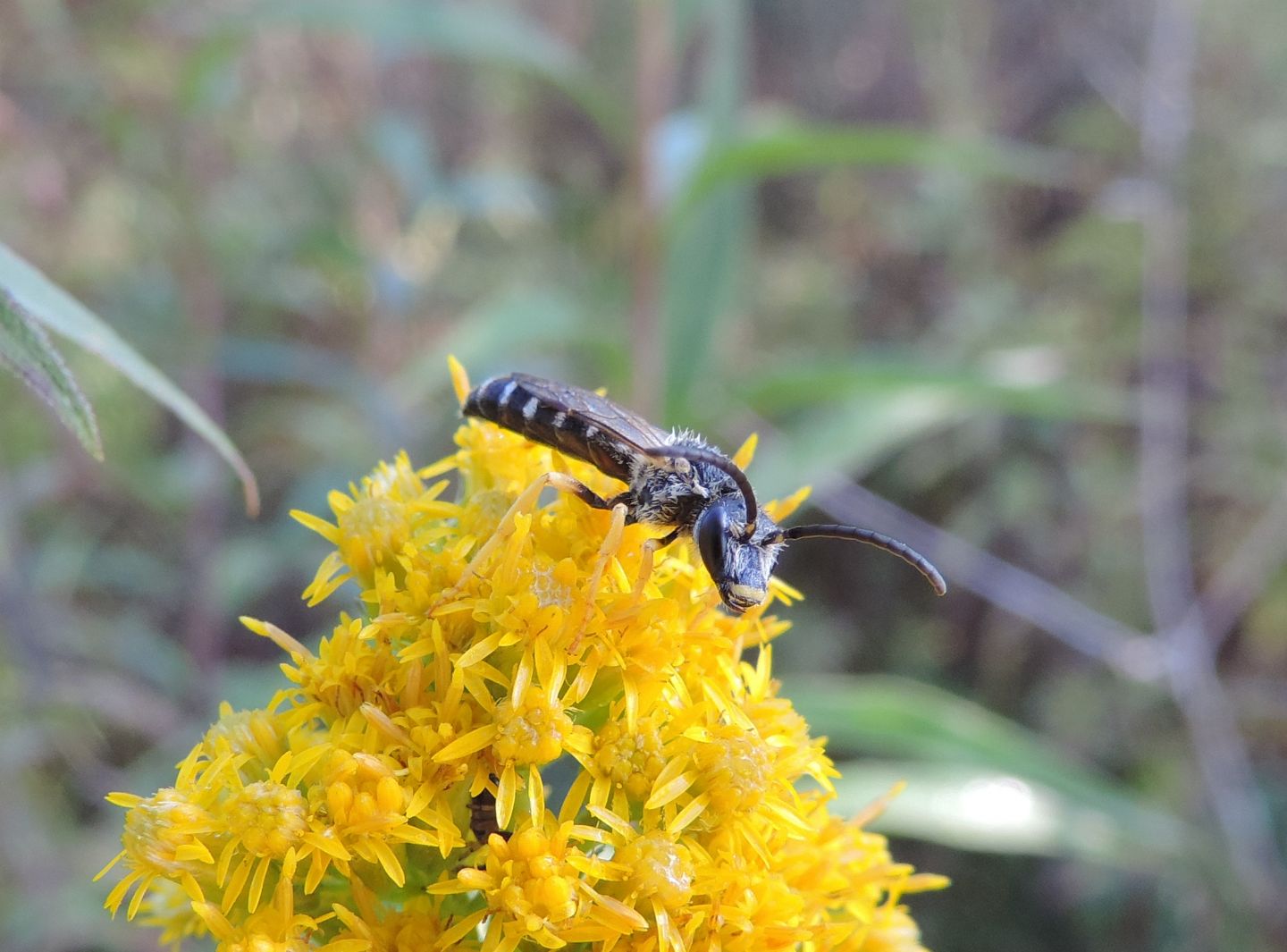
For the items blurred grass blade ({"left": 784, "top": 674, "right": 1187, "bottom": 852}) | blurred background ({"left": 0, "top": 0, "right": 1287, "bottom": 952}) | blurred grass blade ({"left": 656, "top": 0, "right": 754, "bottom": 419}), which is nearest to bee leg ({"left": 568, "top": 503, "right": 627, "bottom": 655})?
blurred grass blade ({"left": 784, "top": 674, "right": 1187, "bottom": 852})

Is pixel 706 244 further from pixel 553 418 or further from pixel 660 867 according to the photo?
pixel 660 867

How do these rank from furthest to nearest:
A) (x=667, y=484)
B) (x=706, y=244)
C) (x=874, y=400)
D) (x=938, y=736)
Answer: (x=706, y=244)
(x=874, y=400)
(x=938, y=736)
(x=667, y=484)

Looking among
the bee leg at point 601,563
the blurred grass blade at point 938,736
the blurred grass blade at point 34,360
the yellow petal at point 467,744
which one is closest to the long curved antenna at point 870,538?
the bee leg at point 601,563

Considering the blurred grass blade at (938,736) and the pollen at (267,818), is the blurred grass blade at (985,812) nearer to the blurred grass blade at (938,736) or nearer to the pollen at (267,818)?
the blurred grass blade at (938,736)

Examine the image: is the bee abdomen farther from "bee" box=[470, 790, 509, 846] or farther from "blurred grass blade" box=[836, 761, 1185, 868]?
"blurred grass blade" box=[836, 761, 1185, 868]

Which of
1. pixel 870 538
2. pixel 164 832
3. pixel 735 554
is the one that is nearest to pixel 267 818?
pixel 164 832

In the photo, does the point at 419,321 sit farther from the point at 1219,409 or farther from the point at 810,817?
the point at 810,817

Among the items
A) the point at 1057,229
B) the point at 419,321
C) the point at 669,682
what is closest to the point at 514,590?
the point at 669,682
